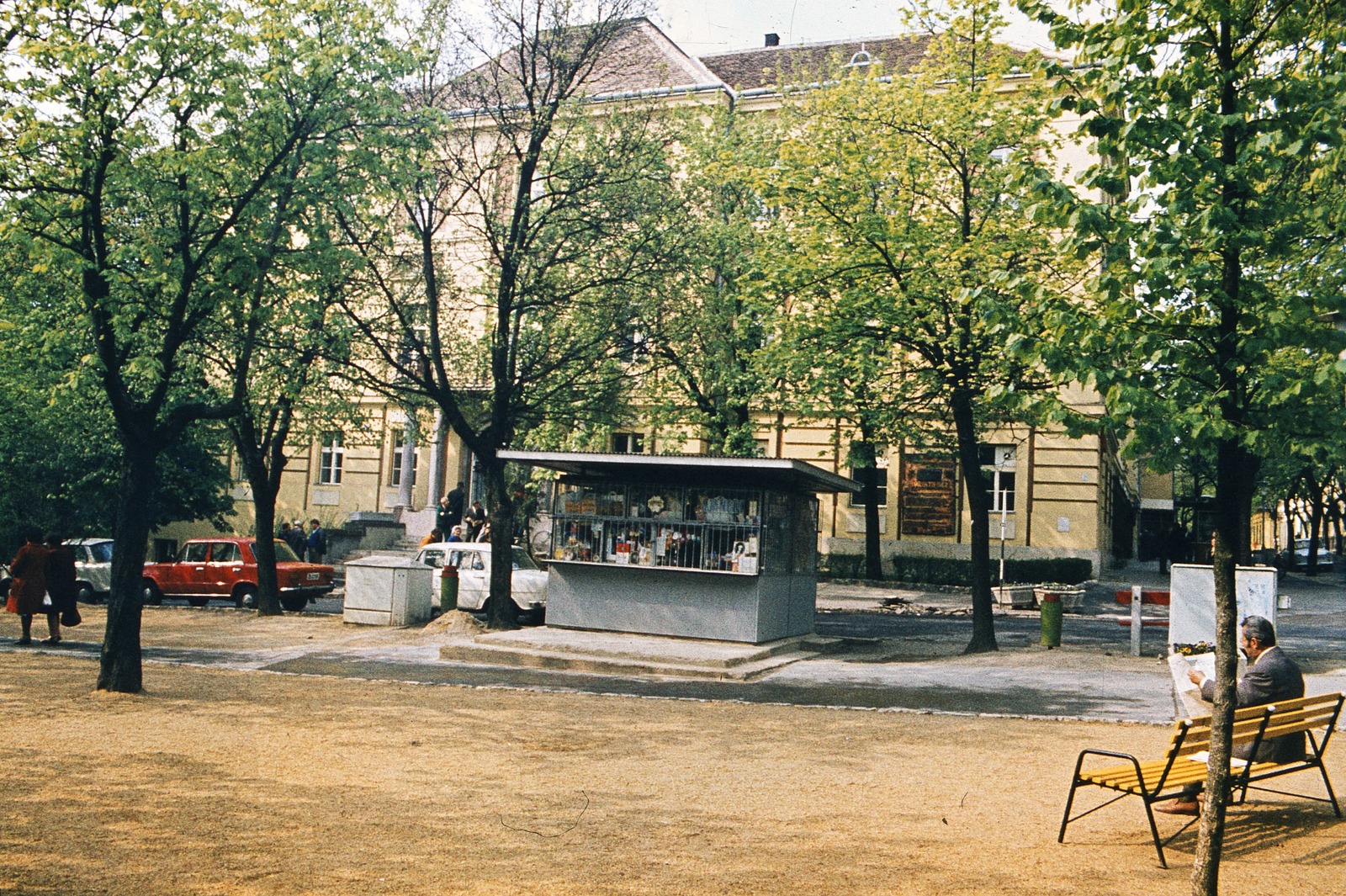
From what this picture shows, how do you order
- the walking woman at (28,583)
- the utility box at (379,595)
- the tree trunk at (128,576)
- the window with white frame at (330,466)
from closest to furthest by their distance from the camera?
the tree trunk at (128,576) < the walking woman at (28,583) < the utility box at (379,595) < the window with white frame at (330,466)

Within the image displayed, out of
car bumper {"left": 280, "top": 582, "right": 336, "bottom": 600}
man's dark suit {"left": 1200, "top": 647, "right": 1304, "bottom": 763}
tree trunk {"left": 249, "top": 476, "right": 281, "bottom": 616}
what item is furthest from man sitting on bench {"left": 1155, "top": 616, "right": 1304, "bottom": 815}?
car bumper {"left": 280, "top": 582, "right": 336, "bottom": 600}

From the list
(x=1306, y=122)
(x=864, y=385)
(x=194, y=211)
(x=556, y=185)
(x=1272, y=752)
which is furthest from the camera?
(x=556, y=185)

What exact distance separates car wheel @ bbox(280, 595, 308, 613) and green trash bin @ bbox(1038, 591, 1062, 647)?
16733 millimetres

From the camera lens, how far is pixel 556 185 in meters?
24.8

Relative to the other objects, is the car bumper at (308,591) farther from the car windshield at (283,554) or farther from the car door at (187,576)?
the car door at (187,576)

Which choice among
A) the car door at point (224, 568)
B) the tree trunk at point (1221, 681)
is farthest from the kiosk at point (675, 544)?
the tree trunk at point (1221, 681)

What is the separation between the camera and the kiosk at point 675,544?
62.1ft

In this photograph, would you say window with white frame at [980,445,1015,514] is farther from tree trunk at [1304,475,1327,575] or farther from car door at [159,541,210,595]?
tree trunk at [1304,475,1327,575]

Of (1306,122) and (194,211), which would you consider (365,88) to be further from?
(1306,122)

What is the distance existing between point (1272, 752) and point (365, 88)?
1191 cm

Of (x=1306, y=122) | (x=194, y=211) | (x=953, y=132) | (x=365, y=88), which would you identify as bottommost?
(x=1306, y=122)

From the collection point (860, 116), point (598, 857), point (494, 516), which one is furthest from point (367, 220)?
point (598, 857)

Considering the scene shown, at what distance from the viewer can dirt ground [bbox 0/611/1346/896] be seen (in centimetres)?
643

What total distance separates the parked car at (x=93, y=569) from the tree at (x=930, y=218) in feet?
61.2
